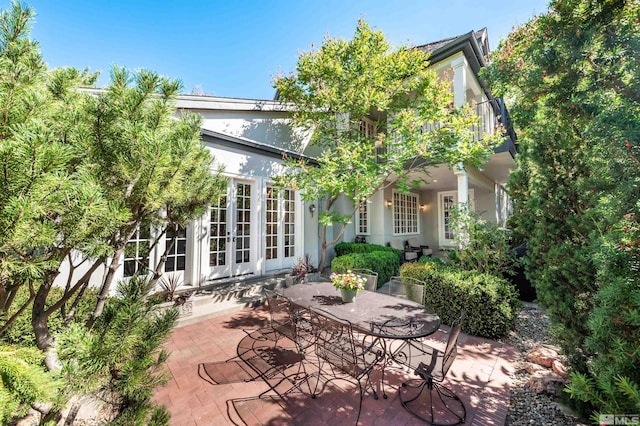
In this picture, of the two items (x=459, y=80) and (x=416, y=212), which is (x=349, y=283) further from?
(x=416, y=212)

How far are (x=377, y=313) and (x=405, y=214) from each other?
29.8 ft

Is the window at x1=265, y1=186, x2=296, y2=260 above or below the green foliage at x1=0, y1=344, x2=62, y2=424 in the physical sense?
above

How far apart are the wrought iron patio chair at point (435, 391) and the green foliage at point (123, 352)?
238 cm

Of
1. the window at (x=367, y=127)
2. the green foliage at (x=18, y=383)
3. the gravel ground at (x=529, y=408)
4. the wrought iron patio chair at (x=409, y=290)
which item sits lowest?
the gravel ground at (x=529, y=408)

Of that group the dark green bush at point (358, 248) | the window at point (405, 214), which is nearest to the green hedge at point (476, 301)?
the dark green bush at point (358, 248)

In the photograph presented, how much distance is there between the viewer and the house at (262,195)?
6.02 meters

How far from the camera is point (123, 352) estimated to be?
1363 millimetres

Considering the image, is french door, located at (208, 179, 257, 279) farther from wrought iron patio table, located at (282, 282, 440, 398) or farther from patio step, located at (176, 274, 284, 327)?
wrought iron patio table, located at (282, 282, 440, 398)

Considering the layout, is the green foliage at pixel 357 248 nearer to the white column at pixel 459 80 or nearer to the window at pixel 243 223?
the window at pixel 243 223

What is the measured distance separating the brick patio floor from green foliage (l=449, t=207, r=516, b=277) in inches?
65.9

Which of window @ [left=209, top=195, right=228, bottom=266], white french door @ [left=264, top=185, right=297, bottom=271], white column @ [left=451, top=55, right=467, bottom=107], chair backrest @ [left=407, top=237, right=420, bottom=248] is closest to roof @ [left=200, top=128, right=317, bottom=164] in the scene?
white french door @ [left=264, top=185, right=297, bottom=271]

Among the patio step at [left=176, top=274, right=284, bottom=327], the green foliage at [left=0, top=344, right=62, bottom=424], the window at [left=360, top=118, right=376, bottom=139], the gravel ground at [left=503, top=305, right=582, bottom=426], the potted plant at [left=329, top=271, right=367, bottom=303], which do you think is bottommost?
the gravel ground at [left=503, top=305, right=582, bottom=426]

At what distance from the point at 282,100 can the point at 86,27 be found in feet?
14.9

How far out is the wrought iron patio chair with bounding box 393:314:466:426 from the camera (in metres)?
2.57
